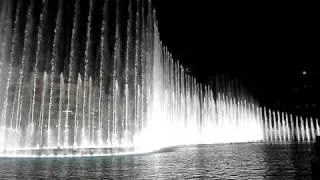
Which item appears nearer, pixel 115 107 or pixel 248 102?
pixel 115 107

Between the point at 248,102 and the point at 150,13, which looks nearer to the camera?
the point at 150,13

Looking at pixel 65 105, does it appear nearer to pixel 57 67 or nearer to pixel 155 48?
pixel 57 67

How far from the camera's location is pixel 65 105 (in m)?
47.8

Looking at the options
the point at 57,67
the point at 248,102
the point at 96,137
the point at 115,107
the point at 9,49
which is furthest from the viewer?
the point at 248,102

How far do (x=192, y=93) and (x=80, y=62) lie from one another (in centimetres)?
1871

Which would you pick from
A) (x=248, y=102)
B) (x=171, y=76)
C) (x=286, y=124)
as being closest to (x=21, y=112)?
(x=171, y=76)

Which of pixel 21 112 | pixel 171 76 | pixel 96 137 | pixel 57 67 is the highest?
A: pixel 57 67

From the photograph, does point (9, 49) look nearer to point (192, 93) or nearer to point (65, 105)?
point (65, 105)

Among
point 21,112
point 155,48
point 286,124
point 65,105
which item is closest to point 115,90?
point 65,105

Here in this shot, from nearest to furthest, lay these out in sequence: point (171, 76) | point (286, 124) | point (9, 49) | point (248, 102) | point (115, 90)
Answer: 1. point (9, 49)
2. point (171, 76)
3. point (115, 90)
4. point (248, 102)
5. point (286, 124)

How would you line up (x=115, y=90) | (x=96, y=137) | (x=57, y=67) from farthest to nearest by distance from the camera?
(x=115, y=90)
(x=57, y=67)
(x=96, y=137)

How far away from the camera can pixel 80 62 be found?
A: 5159cm

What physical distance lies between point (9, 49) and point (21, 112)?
399 inches

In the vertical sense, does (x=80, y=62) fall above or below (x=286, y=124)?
above
